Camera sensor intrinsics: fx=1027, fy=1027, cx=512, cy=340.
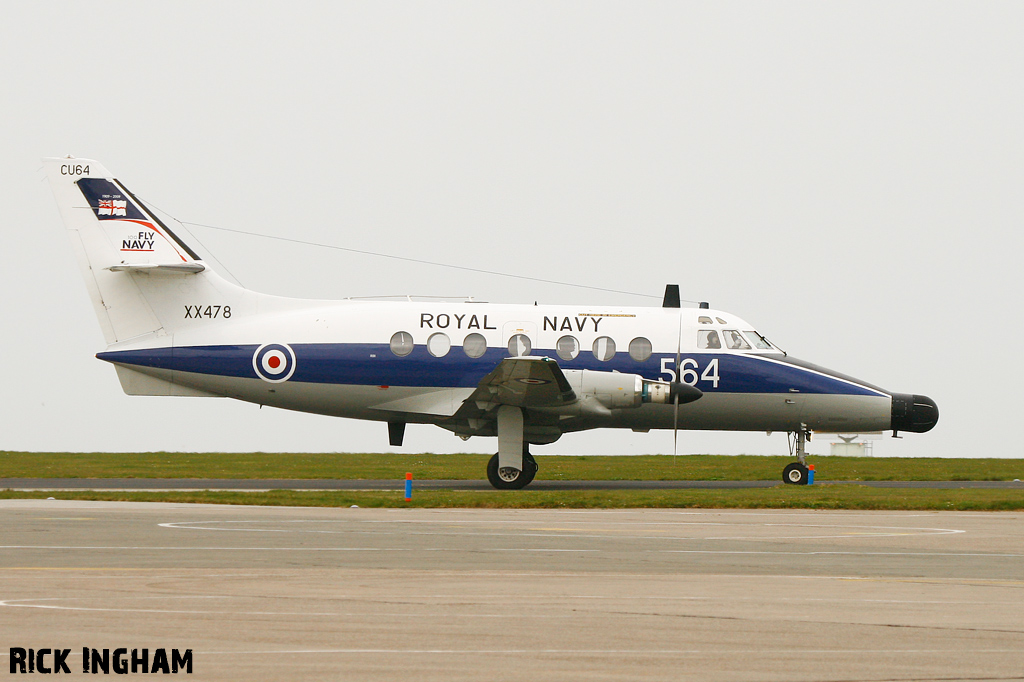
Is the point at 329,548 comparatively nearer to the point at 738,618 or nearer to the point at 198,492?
the point at 738,618

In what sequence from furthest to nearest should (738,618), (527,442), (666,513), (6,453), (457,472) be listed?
(6,453), (457,472), (527,442), (666,513), (738,618)

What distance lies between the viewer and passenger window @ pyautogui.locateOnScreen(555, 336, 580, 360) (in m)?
23.9

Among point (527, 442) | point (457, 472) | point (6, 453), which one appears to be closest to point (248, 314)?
point (527, 442)

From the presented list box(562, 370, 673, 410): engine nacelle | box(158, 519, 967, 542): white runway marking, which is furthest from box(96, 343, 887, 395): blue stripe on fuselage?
box(158, 519, 967, 542): white runway marking

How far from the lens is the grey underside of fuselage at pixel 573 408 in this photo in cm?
2386

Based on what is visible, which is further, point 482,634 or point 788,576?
point 788,576

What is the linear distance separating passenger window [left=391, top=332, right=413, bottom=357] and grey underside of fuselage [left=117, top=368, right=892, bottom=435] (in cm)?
84

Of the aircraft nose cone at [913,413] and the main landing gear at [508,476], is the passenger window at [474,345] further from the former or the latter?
the aircraft nose cone at [913,413]

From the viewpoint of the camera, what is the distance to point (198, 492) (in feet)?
69.4

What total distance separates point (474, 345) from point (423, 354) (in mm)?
1203

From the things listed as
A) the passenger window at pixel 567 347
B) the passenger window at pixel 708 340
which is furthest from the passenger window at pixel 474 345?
the passenger window at pixel 708 340

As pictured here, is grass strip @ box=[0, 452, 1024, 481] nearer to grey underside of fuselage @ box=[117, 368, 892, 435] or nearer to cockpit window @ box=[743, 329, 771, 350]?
grey underside of fuselage @ box=[117, 368, 892, 435]

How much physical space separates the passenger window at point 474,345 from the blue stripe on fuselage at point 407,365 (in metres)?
0.12

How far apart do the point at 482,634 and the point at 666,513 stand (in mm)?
10658
